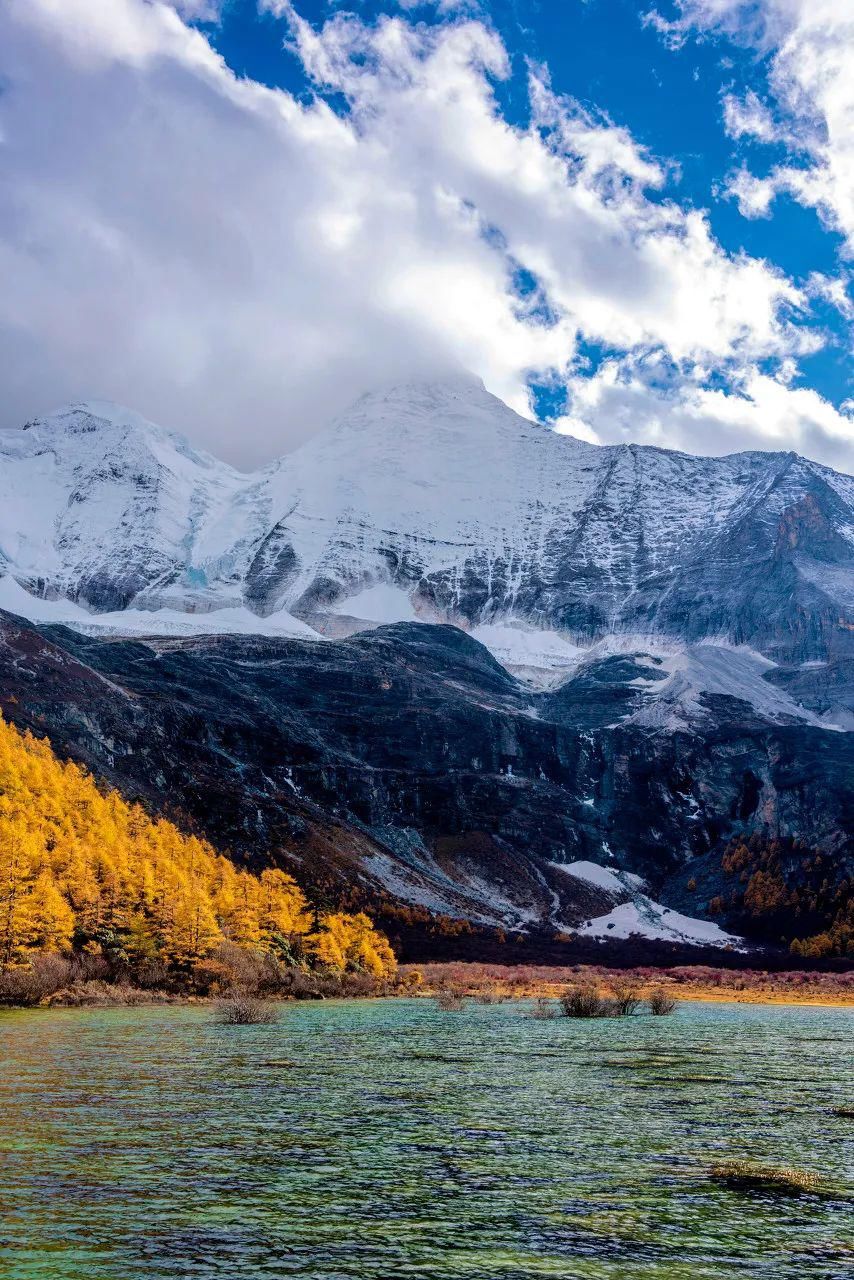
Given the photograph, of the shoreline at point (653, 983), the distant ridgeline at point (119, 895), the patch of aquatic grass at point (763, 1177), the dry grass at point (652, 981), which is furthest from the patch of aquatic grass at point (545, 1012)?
the patch of aquatic grass at point (763, 1177)

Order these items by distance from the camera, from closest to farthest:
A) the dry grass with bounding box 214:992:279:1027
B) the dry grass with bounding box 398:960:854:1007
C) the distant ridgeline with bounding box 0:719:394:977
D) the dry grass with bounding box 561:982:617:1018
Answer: the dry grass with bounding box 214:992:279:1027
the distant ridgeline with bounding box 0:719:394:977
the dry grass with bounding box 561:982:617:1018
the dry grass with bounding box 398:960:854:1007

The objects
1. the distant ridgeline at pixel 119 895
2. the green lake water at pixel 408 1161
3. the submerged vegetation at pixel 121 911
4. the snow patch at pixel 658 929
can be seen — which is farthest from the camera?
the snow patch at pixel 658 929

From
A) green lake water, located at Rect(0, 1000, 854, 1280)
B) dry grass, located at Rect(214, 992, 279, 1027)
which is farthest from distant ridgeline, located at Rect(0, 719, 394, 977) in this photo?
green lake water, located at Rect(0, 1000, 854, 1280)

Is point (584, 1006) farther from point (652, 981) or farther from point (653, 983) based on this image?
point (652, 981)

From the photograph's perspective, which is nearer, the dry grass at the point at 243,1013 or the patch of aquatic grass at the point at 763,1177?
the patch of aquatic grass at the point at 763,1177

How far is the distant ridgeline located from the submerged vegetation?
98mm

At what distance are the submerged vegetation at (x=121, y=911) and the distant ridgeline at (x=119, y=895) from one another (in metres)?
0.10

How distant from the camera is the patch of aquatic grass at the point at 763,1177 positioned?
18.5 meters

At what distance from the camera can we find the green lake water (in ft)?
47.5

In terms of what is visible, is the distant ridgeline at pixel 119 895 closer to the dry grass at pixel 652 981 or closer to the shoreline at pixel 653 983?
the dry grass at pixel 652 981

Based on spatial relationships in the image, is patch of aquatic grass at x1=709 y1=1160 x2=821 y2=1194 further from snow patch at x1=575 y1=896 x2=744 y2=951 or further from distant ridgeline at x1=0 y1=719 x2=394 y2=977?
snow patch at x1=575 y1=896 x2=744 y2=951

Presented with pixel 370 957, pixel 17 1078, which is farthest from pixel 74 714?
pixel 17 1078

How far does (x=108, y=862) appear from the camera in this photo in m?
74.4

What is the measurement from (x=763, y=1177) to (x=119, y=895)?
6031 cm
